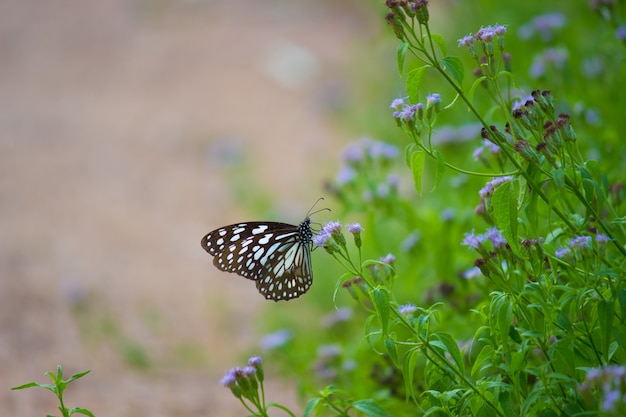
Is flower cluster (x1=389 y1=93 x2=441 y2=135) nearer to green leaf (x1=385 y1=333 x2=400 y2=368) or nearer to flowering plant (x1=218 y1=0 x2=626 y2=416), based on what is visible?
flowering plant (x1=218 y1=0 x2=626 y2=416)

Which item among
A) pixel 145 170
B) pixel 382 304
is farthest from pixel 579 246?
pixel 145 170

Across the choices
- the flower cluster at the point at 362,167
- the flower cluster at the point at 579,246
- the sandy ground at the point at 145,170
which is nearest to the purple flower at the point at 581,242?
the flower cluster at the point at 579,246

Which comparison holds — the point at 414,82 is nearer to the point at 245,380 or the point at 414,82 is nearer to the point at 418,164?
the point at 418,164

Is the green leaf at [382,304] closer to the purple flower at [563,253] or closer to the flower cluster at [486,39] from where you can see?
the purple flower at [563,253]

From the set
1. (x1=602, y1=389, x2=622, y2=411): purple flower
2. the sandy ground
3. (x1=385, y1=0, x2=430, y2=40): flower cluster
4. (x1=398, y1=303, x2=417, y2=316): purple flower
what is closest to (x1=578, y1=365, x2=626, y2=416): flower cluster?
(x1=602, y1=389, x2=622, y2=411): purple flower

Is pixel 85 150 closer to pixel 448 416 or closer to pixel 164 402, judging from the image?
pixel 164 402

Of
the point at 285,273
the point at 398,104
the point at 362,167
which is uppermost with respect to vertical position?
the point at 362,167

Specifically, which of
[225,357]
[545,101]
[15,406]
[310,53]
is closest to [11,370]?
[15,406]
